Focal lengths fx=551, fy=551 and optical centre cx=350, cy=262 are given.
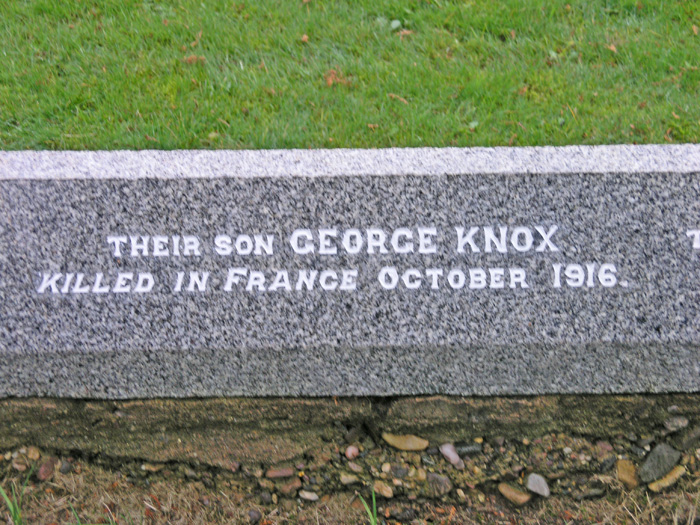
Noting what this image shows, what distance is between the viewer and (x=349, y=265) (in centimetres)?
222

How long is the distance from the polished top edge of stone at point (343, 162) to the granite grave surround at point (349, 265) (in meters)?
0.02

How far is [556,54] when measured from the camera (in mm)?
2826

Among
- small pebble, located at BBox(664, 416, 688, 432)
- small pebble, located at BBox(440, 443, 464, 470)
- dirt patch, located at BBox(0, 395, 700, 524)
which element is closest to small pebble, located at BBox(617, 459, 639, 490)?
dirt patch, located at BBox(0, 395, 700, 524)

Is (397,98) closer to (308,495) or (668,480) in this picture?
(308,495)

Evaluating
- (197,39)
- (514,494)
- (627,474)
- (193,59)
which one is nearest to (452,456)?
(514,494)

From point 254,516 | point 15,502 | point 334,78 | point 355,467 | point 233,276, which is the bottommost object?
point 254,516

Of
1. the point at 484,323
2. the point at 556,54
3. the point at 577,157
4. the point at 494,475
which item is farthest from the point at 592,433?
the point at 556,54

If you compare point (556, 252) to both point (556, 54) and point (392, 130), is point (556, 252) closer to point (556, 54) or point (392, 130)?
point (392, 130)

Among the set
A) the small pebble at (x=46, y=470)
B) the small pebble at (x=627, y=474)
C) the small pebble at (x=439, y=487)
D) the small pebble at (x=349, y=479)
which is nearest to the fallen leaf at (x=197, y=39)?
the small pebble at (x=46, y=470)

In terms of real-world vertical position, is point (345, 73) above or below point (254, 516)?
above

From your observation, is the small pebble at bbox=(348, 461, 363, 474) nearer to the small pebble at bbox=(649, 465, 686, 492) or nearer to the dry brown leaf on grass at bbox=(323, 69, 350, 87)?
the small pebble at bbox=(649, 465, 686, 492)

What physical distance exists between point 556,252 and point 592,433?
88 cm

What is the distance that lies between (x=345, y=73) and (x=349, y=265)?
113cm

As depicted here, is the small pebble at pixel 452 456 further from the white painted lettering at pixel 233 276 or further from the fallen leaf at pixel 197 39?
the fallen leaf at pixel 197 39
